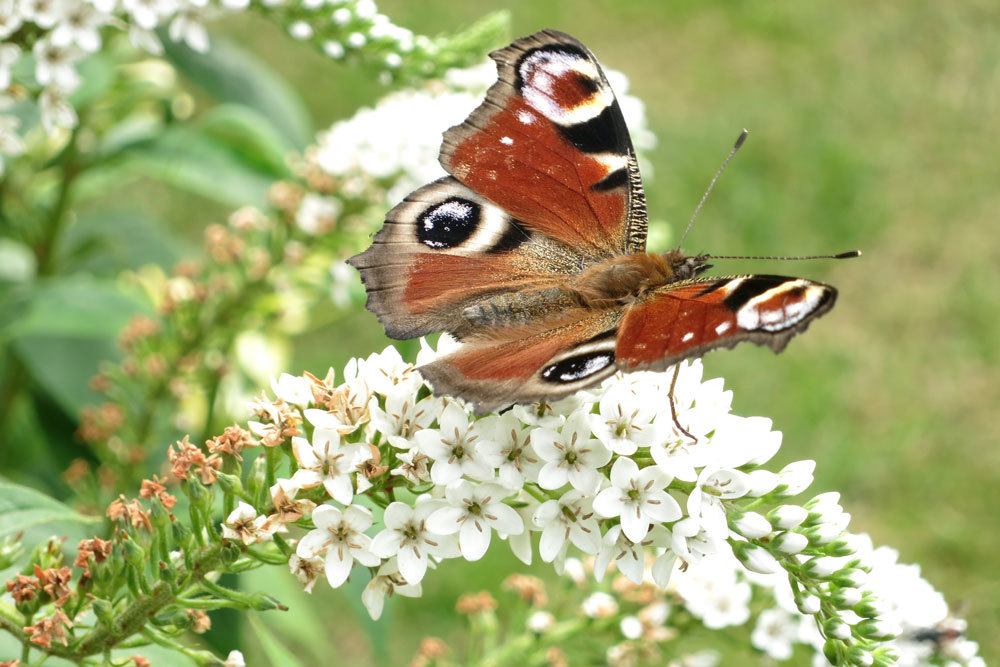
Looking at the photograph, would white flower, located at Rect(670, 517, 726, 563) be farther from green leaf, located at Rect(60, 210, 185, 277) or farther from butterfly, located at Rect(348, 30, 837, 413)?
green leaf, located at Rect(60, 210, 185, 277)

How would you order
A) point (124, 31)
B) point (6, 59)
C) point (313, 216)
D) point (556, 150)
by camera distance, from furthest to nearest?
point (313, 216), point (124, 31), point (556, 150), point (6, 59)

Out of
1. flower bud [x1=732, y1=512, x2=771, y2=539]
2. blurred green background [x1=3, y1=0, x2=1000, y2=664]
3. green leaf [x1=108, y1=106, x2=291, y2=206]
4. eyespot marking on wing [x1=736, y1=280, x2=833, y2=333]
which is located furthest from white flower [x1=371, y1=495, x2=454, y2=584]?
blurred green background [x1=3, y1=0, x2=1000, y2=664]

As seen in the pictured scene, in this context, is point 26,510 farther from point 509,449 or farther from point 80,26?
point 80,26

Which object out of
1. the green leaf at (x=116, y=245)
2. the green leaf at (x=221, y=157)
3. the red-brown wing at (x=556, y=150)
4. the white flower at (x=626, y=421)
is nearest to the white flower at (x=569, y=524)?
the white flower at (x=626, y=421)

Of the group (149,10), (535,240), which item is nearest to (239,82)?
(149,10)

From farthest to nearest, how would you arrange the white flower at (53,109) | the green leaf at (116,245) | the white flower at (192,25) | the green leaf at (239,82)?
the green leaf at (116,245) < the green leaf at (239,82) < the white flower at (192,25) < the white flower at (53,109)

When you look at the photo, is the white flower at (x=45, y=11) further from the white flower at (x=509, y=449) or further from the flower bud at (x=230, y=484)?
the white flower at (x=509, y=449)
